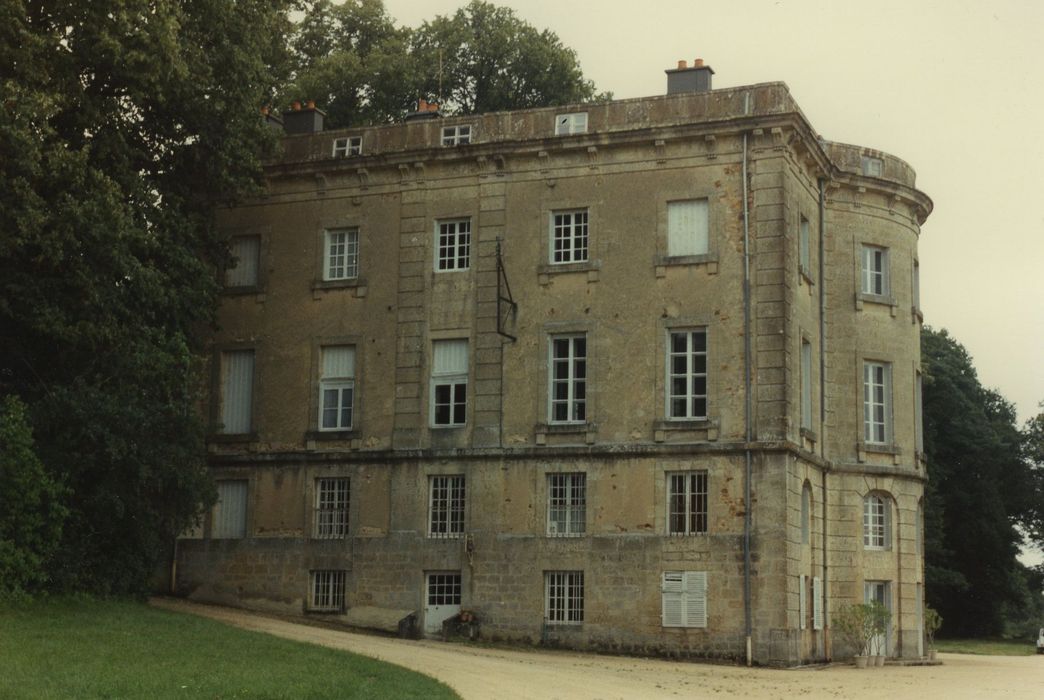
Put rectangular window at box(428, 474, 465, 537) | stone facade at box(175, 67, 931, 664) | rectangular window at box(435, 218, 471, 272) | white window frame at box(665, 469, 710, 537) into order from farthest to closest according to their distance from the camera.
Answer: rectangular window at box(435, 218, 471, 272), rectangular window at box(428, 474, 465, 537), stone facade at box(175, 67, 931, 664), white window frame at box(665, 469, 710, 537)

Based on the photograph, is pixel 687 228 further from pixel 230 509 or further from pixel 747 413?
pixel 230 509

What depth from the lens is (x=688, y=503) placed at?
30594mm

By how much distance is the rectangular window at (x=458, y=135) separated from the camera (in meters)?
33.9

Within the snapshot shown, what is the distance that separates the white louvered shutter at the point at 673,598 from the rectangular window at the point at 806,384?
483cm

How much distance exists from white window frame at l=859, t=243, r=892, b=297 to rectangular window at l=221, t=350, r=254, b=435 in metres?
14.9

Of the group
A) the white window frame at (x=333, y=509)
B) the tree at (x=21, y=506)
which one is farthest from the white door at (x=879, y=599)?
the tree at (x=21, y=506)

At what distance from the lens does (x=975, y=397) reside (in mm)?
57906

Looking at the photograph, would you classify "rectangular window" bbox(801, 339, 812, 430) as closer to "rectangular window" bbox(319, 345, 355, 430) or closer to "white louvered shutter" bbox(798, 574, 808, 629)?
"white louvered shutter" bbox(798, 574, 808, 629)

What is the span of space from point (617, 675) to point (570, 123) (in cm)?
1326

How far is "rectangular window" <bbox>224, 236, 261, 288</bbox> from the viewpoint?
35344 mm

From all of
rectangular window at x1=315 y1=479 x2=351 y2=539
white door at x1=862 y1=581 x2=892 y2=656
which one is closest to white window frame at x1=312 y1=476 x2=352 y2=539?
rectangular window at x1=315 y1=479 x2=351 y2=539

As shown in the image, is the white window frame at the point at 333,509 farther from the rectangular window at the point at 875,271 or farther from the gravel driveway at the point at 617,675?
the rectangular window at the point at 875,271

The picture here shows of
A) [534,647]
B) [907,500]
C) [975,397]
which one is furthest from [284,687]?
[975,397]

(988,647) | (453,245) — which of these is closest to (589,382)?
(453,245)
